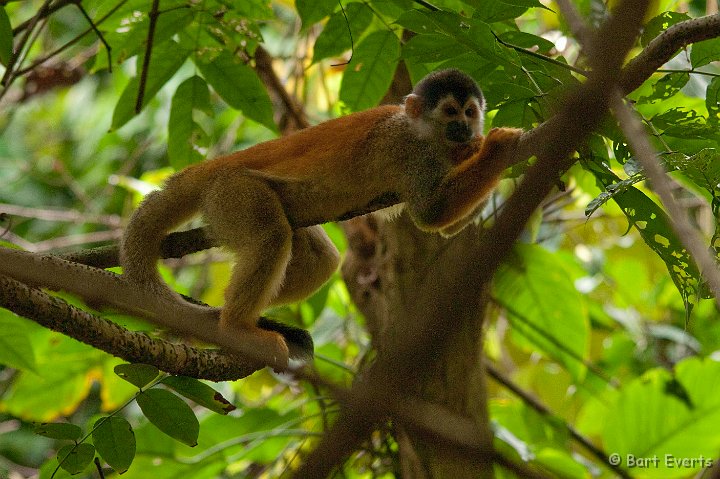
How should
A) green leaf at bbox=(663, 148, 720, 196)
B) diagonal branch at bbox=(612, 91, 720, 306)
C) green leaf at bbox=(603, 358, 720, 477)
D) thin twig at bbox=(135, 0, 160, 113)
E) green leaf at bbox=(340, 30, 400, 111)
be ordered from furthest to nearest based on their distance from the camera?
green leaf at bbox=(603, 358, 720, 477) < green leaf at bbox=(340, 30, 400, 111) < thin twig at bbox=(135, 0, 160, 113) < green leaf at bbox=(663, 148, 720, 196) < diagonal branch at bbox=(612, 91, 720, 306)

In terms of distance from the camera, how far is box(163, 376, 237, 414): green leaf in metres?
2.41

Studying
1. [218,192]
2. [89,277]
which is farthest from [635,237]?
[89,277]

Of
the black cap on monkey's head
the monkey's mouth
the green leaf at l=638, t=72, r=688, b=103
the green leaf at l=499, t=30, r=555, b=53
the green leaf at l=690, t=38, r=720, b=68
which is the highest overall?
the green leaf at l=690, t=38, r=720, b=68

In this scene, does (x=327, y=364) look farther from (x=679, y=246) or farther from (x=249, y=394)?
(x=679, y=246)

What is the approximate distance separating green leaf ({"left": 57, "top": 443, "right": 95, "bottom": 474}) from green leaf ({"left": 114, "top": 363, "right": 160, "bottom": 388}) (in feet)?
0.85

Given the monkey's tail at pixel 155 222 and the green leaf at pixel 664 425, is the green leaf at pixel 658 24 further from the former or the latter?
the green leaf at pixel 664 425

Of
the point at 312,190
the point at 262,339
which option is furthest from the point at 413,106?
the point at 262,339

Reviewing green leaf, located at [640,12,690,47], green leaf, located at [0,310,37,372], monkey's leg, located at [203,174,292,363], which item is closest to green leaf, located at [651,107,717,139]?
green leaf, located at [640,12,690,47]

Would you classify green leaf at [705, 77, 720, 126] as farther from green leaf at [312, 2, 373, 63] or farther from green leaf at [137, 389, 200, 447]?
green leaf at [137, 389, 200, 447]

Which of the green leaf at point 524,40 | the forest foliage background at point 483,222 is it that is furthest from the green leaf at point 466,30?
the green leaf at point 524,40

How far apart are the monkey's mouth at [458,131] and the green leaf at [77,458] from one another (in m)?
2.25

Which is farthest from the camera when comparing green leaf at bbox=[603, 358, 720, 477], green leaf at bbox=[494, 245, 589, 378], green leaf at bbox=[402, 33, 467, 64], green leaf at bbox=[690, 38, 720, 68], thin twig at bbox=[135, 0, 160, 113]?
green leaf at bbox=[603, 358, 720, 477]

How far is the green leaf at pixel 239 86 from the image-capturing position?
3422 mm

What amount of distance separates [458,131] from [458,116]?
0.08 m
